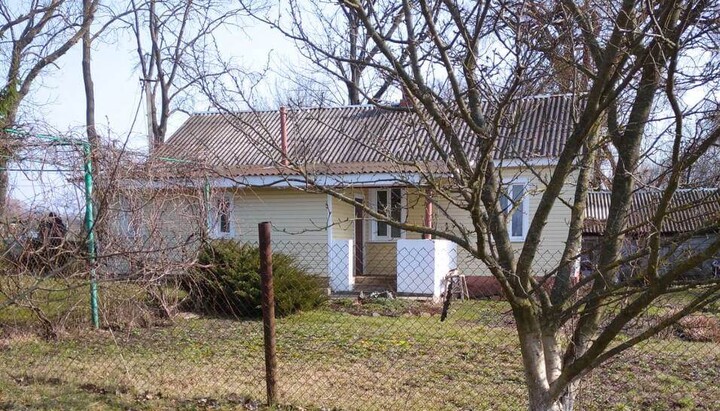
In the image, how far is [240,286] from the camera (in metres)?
9.91

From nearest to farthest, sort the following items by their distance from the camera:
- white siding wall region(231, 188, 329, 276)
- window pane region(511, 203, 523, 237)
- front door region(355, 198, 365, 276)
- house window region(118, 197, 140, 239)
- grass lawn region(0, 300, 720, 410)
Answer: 1. grass lawn region(0, 300, 720, 410)
2. house window region(118, 197, 140, 239)
3. window pane region(511, 203, 523, 237)
4. white siding wall region(231, 188, 329, 276)
5. front door region(355, 198, 365, 276)

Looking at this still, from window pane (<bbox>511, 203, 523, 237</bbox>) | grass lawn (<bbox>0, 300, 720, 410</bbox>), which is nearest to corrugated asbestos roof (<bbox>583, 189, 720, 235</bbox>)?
grass lawn (<bbox>0, 300, 720, 410</bbox>)

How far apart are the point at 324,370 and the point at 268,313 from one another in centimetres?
189

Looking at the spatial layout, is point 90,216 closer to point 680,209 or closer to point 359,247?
point 680,209

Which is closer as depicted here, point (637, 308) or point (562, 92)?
point (637, 308)

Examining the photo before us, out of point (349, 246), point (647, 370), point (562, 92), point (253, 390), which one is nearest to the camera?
point (562, 92)

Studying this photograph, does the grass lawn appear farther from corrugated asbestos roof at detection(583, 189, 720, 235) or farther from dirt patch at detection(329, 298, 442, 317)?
dirt patch at detection(329, 298, 442, 317)

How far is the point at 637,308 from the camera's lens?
246cm

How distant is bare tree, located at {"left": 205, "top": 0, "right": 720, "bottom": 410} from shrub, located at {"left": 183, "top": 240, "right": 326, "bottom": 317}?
6975 millimetres

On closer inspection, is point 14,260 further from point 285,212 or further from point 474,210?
point 285,212

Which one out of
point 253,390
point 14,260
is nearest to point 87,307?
point 14,260

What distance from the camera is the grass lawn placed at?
5.06 metres

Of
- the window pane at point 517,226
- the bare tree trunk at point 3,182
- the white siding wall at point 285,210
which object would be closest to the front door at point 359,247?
the white siding wall at point 285,210

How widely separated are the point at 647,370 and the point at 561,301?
403 cm
